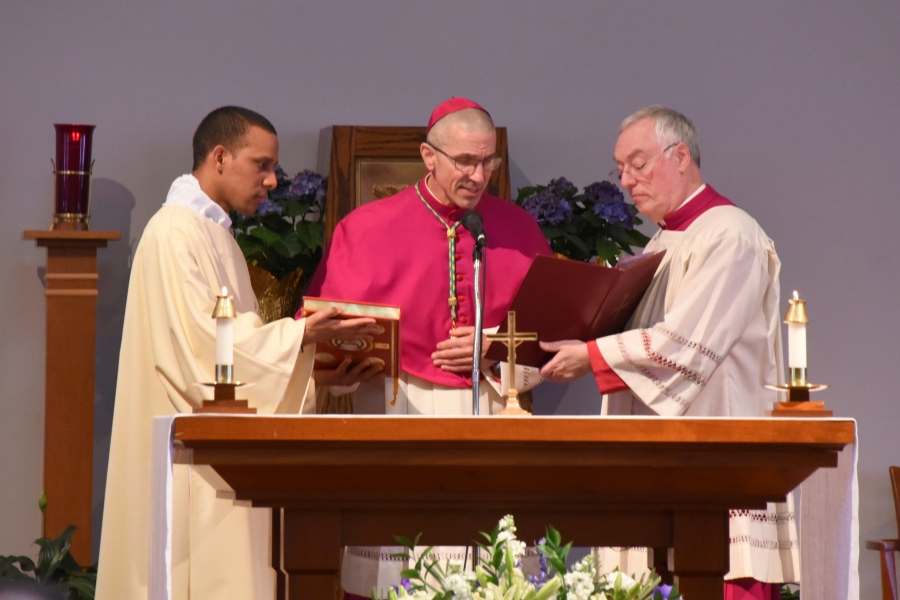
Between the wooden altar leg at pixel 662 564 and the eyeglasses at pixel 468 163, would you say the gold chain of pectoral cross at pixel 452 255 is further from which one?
the wooden altar leg at pixel 662 564

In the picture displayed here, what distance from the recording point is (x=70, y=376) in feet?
16.4

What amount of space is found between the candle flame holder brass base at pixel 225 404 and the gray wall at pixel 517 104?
2986 millimetres

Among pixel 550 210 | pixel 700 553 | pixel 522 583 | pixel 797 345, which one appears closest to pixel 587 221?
pixel 550 210

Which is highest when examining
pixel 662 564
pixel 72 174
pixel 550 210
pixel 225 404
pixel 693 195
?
pixel 72 174

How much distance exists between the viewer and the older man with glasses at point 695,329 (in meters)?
Answer: 3.45

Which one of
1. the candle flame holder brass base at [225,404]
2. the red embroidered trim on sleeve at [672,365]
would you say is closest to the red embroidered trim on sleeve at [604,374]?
the red embroidered trim on sleeve at [672,365]

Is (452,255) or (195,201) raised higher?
(195,201)

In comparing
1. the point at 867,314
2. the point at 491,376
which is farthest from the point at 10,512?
the point at 867,314

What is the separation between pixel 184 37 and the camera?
5566mm

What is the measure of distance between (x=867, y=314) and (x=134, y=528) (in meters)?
3.81

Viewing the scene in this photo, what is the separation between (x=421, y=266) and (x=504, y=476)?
5.55 feet

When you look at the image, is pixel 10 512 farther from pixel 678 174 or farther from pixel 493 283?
pixel 678 174

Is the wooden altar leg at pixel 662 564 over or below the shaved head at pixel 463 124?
below

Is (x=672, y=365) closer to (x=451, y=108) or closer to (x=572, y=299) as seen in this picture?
(x=572, y=299)
